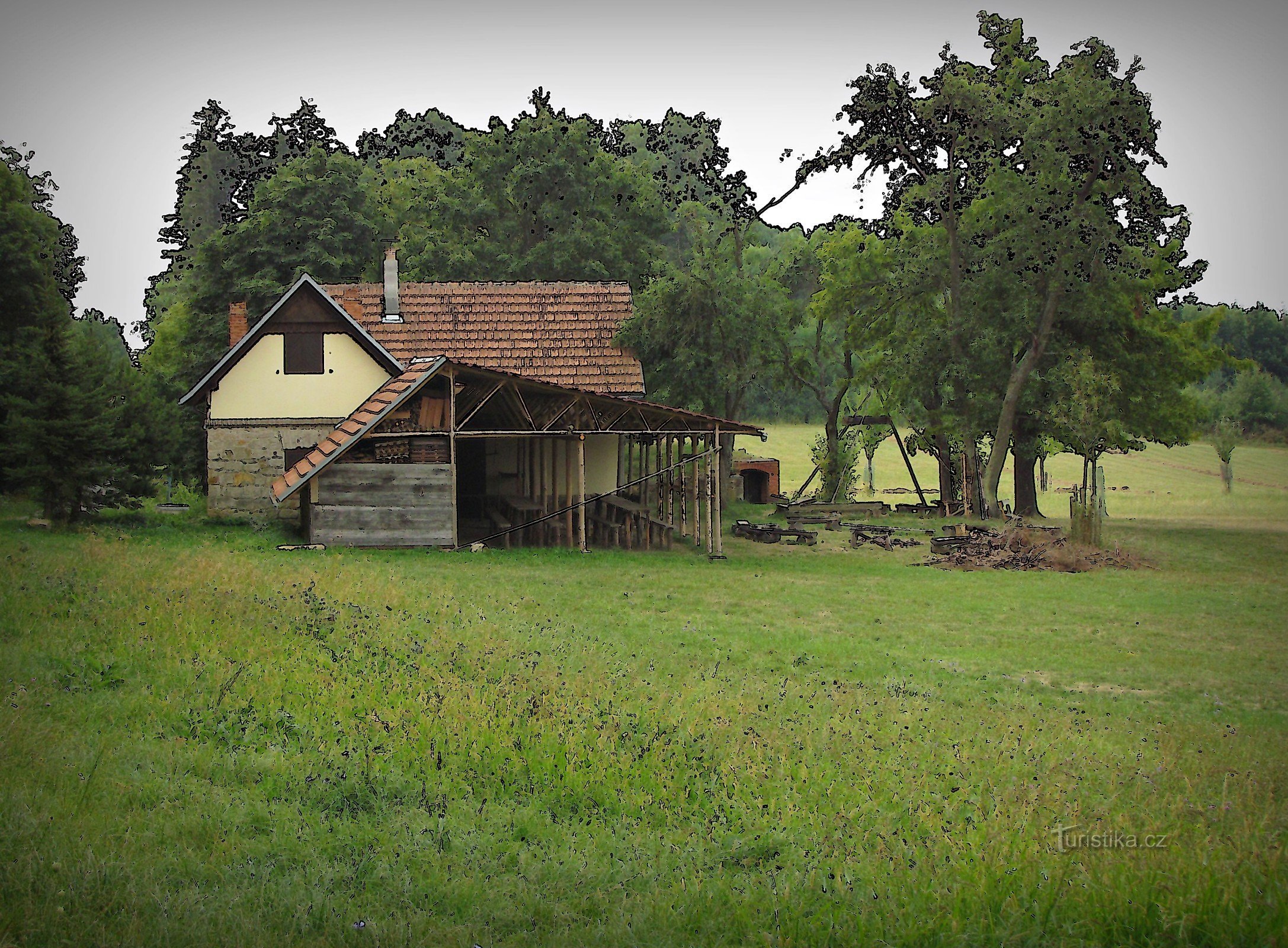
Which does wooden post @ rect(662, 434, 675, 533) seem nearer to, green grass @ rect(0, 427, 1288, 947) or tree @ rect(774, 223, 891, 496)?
tree @ rect(774, 223, 891, 496)

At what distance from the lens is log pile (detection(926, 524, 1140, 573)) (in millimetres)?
26469

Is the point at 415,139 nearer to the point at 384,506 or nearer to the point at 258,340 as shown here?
the point at 258,340

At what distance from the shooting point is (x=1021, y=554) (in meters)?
27.3

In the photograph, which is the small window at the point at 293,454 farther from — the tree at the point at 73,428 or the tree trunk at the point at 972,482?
the tree trunk at the point at 972,482

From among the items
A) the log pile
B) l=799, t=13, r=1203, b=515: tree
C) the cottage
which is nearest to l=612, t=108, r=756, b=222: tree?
l=799, t=13, r=1203, b=515: tree

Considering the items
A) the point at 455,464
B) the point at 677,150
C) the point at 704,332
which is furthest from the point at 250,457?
the point at 677,150

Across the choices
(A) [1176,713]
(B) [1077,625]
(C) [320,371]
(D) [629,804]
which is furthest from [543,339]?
(D) [629,804]

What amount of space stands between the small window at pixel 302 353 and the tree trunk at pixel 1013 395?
19357 mm

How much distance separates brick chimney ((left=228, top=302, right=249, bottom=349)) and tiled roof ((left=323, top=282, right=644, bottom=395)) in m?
2.48

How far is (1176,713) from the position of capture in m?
12.4

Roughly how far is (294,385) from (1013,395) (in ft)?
66.4

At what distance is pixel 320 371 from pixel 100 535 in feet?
26.8

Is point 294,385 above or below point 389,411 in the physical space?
above

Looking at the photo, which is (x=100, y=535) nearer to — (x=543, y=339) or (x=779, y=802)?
(x=543, y=339)
